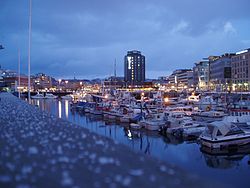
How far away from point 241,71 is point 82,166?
125 metres

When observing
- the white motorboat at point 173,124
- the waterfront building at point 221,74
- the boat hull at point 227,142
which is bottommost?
the boat hull at point 227,142

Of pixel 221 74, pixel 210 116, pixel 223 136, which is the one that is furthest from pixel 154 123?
pixel 221 74

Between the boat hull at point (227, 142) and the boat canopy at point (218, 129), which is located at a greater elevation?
the boat canopy at point (218, 129)

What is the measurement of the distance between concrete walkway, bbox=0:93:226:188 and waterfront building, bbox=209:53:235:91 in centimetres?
12647

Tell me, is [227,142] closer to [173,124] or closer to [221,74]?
[173,124]

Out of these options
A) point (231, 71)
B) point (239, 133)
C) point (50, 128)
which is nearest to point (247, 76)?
point (231, 71)

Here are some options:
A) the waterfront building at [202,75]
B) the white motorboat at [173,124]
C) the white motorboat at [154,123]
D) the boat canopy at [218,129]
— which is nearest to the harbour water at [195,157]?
the white motorboat at [154,123]

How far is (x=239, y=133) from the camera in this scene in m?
27.3

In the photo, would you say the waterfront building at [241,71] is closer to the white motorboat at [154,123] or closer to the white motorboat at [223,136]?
the white motorboat at [154,123]

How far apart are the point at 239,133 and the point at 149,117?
16079mm

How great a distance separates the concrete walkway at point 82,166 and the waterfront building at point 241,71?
11698 centimetres

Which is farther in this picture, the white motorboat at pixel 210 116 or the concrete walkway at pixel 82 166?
A: the white motorboat at pixel 210 116

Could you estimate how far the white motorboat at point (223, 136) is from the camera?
25.9 meters

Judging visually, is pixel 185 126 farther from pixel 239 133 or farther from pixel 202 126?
pixel 239 133
